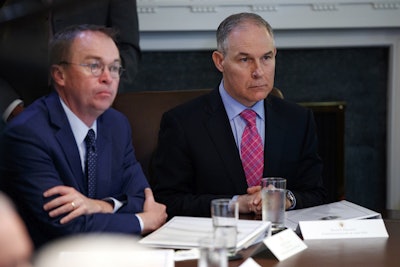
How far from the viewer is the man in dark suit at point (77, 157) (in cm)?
164

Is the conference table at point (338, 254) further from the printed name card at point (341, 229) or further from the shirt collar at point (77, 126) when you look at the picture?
the shirt collar at point (77, 126)

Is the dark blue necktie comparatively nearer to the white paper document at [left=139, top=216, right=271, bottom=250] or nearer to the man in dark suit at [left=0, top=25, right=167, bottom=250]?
the man in dark suit at [left=0, top=25, right=167, bottom=250]

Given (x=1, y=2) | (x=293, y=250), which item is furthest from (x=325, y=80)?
(x=1, y=2)

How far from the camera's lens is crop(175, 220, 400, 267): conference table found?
127 cm

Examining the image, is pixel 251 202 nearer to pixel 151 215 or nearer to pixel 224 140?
pixel 151 215

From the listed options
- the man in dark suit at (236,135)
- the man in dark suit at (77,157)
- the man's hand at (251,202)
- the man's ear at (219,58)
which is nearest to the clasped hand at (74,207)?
the man in dark suit at (77,157)

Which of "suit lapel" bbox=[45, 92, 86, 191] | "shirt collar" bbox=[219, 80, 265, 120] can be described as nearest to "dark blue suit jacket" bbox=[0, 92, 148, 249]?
"suit lapel" bbox=[45, 92, 86, 191]

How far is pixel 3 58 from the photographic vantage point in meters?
0.40

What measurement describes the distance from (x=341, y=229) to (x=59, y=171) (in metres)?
0.76

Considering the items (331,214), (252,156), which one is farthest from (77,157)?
(331,214)

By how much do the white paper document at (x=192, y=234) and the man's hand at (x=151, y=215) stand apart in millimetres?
138

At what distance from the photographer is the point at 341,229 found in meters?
1.49

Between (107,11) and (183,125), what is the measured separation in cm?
70

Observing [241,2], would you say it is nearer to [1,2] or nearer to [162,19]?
[162,19]
